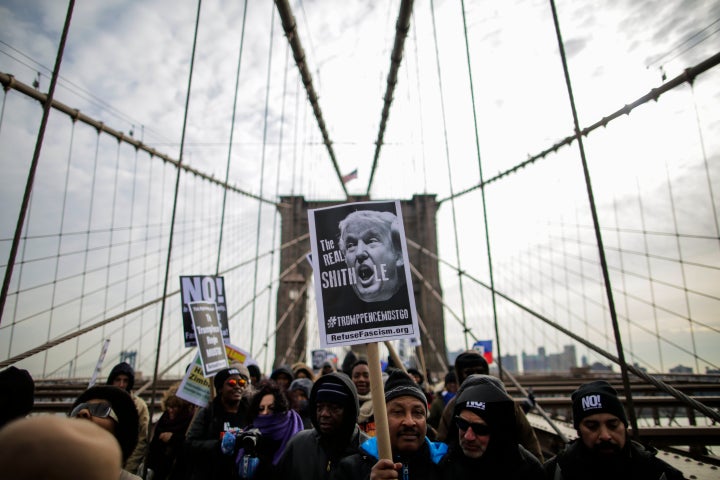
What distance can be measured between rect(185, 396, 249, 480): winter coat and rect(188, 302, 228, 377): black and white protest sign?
0.28 meters

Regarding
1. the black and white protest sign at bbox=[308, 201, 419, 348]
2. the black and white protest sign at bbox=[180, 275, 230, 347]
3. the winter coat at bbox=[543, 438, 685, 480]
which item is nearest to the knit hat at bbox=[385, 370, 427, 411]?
the black and white protest sign at bbox=[308, 201, 419, 348]

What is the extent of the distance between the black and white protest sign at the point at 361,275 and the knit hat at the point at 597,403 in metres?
0.77

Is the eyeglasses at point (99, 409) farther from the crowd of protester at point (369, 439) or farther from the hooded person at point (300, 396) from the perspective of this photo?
the hooded person at point (300, 396)

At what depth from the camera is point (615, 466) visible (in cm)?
157

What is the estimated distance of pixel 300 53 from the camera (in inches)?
348

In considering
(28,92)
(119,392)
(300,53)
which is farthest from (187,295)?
(300,53)

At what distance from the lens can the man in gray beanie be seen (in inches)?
60.7

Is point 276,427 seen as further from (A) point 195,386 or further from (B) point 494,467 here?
(B) point 494,467

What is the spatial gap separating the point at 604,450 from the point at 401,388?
0.81 meters

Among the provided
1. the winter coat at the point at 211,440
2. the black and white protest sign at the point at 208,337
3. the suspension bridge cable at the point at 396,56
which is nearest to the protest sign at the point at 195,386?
the black and white protest sign at the point at 208,337

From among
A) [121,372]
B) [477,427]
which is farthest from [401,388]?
[121,372]

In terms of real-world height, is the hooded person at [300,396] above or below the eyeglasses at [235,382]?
below

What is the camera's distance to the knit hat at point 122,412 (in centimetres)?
145

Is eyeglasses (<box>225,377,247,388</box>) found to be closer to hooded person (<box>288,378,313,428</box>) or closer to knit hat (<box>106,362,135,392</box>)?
hooded person (<box>288,378,313,428</box>)
